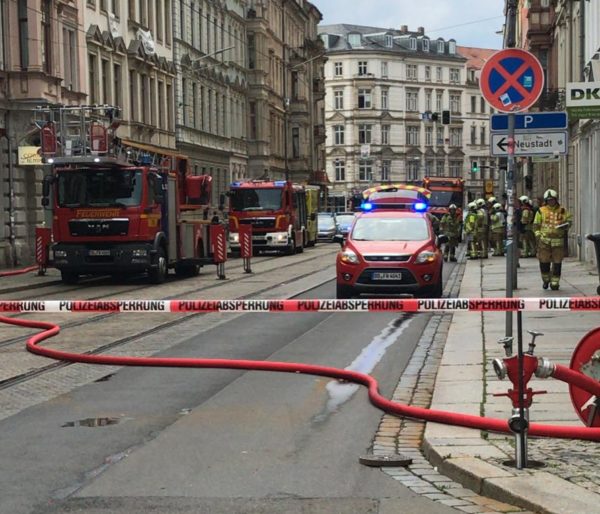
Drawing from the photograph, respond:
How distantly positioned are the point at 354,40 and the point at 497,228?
98020 millimetres

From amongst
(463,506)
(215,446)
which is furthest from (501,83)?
(463,506)

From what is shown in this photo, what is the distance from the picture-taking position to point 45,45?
35062 mm

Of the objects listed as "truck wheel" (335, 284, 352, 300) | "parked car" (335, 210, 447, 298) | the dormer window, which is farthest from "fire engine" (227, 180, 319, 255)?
the dormer window

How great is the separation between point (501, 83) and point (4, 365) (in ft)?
19.1

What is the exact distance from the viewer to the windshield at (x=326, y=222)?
6240cm

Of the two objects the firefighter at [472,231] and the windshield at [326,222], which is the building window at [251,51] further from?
the firefighter at [472,231]

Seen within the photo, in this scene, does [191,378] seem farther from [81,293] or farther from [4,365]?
[81,293]

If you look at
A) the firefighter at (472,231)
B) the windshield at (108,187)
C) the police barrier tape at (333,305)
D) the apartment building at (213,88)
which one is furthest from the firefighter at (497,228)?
the police barrier tape at (333,305)

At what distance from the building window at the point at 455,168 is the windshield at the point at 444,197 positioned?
69.8 metres

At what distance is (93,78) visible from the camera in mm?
42062

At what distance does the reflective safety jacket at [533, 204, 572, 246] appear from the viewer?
20.4m

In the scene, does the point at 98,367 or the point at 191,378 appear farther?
the point at 98,367

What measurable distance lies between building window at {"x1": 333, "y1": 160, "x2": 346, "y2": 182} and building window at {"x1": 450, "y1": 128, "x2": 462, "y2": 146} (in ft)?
48.0

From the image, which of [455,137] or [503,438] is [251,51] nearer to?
[455,137]
